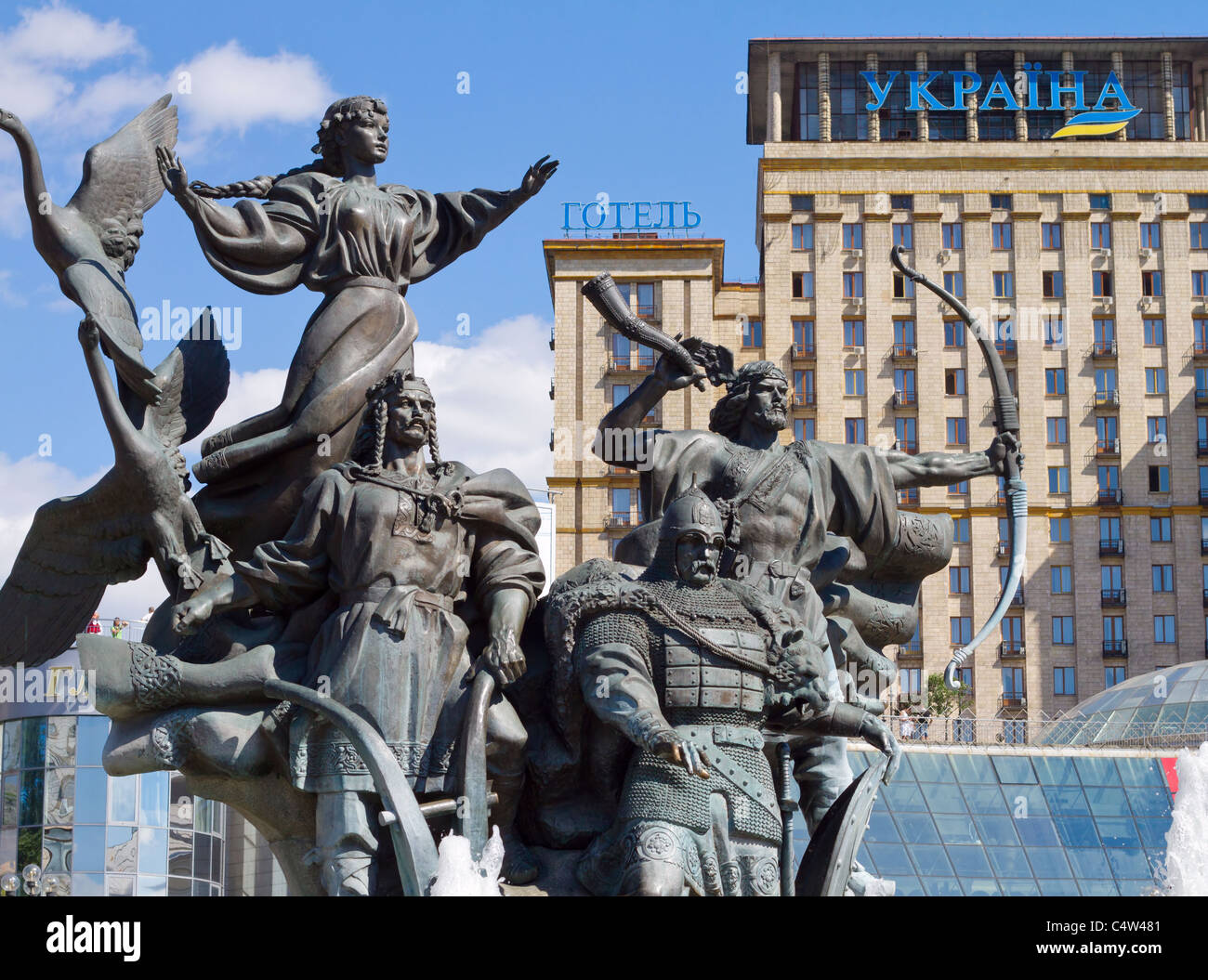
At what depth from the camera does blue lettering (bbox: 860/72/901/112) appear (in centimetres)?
8425

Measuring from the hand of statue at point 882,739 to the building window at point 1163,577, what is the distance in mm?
68732

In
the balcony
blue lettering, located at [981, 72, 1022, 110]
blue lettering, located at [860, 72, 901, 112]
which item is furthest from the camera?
blue lettering, located at [981, 72, 1022, 110]

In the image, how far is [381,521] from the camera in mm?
12273

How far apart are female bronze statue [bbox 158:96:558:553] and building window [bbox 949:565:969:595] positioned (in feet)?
209

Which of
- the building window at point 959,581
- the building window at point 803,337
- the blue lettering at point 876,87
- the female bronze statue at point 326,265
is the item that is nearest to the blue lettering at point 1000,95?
the blue lettering at point 876,87

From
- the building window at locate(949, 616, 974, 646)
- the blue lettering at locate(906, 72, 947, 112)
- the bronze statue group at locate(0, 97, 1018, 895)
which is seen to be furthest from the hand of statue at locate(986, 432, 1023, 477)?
the blue lettering at locate(906, 72, 947, 112)

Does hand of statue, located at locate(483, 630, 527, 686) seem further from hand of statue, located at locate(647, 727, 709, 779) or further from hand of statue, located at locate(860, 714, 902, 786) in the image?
hand of statue, located at locate(860, 714, 902, 786)

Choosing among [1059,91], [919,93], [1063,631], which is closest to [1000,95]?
[1059,91]

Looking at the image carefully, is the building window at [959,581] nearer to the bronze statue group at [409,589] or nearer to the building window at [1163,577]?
the building window at [1163,577]

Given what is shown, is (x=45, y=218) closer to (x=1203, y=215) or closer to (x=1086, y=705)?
(x=1086, y=705)

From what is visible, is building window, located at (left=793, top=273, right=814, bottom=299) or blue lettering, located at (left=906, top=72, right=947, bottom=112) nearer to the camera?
building window, located at (left=793, top=273, right=814, bottom=299)

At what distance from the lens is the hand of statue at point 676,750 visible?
11164mm

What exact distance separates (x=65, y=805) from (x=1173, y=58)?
208ft
